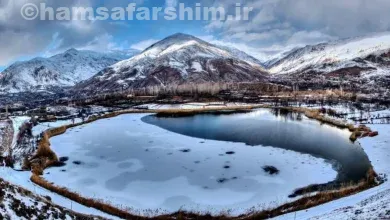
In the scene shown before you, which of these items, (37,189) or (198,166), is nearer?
(37,189)

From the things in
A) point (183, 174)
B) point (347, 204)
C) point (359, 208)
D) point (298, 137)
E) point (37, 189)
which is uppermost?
point (359, 208)

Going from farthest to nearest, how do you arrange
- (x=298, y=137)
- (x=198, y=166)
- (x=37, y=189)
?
(x=298, y=137), (x=198, y=166), (x=37, y=189)

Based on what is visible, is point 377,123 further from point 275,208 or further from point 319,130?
point 275,208

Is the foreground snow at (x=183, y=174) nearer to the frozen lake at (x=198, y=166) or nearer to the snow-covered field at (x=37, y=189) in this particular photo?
the frozen lake at (x=198, y=166)

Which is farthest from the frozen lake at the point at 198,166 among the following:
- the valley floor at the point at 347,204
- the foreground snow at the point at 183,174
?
the valley floor at the point at 347,204

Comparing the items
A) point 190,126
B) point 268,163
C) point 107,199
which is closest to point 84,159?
point 107,199

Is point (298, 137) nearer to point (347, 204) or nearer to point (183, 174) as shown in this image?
point (183, 174)

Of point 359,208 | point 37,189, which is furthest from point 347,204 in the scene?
point 37,189
